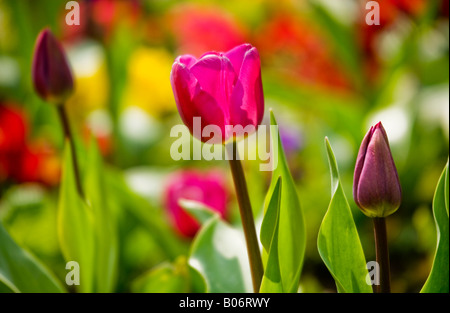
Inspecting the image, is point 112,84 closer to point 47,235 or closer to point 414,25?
point 47,235

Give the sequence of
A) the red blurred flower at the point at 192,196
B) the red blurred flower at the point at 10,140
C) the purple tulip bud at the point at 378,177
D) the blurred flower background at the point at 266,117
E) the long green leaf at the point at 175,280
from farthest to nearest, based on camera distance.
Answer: the red blurred flower at the point at 10,140, the blurred flower background at the point at 266,117, the red blurred flower at the point at 192,196, the long green leaf at the point at 175,280, the purple tulip bud at the point at 378,177

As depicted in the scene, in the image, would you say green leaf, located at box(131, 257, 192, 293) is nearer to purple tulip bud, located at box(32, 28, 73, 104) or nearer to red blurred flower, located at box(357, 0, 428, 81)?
purple tulip bud, located at box(32, 28, 73, 104)

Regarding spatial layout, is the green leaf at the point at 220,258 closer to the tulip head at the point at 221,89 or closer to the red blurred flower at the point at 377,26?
the tulip head at the point at 221,89

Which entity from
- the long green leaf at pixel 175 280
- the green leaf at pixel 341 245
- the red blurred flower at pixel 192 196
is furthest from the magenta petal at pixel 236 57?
the red blurred flower at pixel 192 196

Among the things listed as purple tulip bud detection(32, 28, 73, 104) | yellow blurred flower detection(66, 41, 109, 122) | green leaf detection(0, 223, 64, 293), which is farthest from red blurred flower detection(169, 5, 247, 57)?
green leaf detection(0, 223, 64, 293)

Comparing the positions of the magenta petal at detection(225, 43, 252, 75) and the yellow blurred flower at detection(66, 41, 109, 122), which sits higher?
the magenta petal at detection(225, 43, 252, 75)

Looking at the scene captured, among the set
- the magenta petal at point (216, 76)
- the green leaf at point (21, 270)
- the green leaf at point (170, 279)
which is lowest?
the green leaf at point (170, 279)
